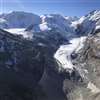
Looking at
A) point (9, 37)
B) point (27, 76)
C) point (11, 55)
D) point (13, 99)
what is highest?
point (9, 37)

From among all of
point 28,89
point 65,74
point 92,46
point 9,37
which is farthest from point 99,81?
point 9,37

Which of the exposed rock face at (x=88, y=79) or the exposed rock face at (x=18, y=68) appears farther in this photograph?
the exposed rock face at (x=18, y=68)

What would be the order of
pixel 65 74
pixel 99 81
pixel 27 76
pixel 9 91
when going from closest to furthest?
pixel 9 91
pixel 99 81
pixel 27 76
pixel 65 74

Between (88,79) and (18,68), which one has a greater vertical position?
(18,68)

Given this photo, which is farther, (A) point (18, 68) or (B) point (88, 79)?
(A) point (18, 68)

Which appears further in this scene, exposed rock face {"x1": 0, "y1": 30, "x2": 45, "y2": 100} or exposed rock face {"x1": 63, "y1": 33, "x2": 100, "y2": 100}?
exposed rock face {"x1": 0, "y1": 30, "x2": 45, "y2": 100}

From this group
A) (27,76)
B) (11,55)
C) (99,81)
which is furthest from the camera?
(11,55)

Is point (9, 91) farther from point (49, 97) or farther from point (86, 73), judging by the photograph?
point (86, 73)

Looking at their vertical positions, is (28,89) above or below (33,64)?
below
